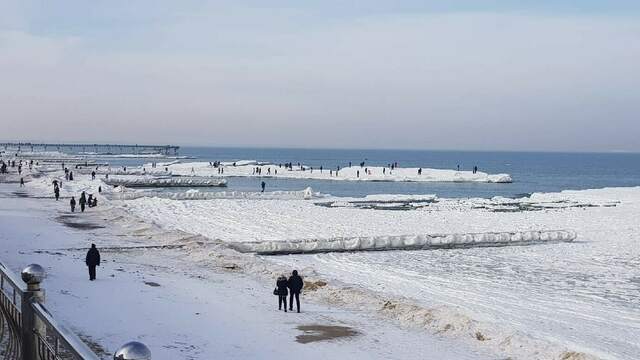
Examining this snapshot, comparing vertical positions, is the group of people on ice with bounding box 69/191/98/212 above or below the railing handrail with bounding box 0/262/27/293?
below

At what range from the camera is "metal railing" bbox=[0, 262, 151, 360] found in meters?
4.51

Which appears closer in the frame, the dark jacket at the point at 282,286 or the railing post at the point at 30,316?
the railing post at the point at 30,316

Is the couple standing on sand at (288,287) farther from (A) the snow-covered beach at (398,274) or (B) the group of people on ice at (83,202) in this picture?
(B) the group of people on ice at (83,202)

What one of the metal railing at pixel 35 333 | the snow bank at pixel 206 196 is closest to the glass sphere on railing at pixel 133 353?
the metal railing at pixel 35 333

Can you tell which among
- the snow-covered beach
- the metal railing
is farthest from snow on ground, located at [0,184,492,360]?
the metal railing

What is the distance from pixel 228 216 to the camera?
4612 centimetres

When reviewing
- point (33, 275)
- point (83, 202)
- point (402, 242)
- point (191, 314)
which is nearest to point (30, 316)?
point (33, 275)

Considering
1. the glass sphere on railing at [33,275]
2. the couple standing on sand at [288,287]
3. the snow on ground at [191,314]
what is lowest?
the snow on ground at [191,314]

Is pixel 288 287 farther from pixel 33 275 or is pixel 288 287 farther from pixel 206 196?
pixel 206 196

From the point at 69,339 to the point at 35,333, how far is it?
1450 mm

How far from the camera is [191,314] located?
17594 millimetres

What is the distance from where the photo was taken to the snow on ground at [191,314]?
48.8 ft

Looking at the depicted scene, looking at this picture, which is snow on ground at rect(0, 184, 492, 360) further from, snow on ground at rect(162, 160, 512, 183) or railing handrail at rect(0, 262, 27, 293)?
snow on ground at rect(162, 160, 512, 183)

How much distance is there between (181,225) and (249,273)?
17.4m
